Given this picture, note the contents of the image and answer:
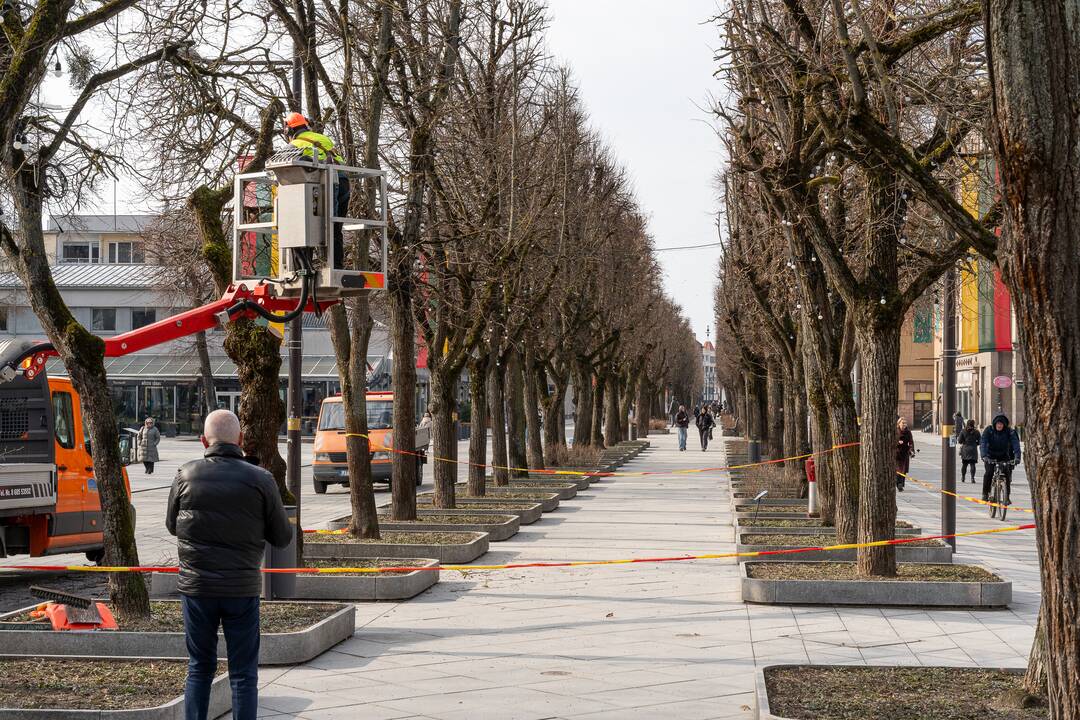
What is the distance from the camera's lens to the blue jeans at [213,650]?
668cm

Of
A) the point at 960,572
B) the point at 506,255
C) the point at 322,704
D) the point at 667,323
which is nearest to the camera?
the point at 322,704

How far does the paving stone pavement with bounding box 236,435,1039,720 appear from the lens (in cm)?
816

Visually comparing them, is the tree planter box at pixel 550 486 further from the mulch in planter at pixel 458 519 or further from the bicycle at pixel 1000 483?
the bicycle at pixel 1000 483

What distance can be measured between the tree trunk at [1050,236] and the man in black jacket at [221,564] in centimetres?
391

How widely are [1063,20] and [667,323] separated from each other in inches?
2641

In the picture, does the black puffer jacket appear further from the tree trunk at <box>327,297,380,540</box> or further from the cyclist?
the cyclist

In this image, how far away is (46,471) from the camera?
1389 centimetres

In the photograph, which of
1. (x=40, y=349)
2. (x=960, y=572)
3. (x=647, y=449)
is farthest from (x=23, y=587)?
(x=647, y=449)

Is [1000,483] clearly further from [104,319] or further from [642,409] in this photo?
[104,319]

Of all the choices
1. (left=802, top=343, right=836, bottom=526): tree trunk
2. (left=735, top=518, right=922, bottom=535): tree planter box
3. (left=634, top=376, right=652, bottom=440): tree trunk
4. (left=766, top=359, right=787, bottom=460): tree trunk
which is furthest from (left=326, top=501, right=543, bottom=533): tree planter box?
(left=634, top=376, right=652, bottom=440): tree trunk

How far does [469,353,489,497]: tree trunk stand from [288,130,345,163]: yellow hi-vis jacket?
1272 cm

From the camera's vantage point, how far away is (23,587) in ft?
47.4

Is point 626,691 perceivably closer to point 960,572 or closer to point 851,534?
point 960,572

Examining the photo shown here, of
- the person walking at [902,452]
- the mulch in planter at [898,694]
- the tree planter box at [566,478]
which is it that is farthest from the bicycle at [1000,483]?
the mulch in planter at [898,694]
